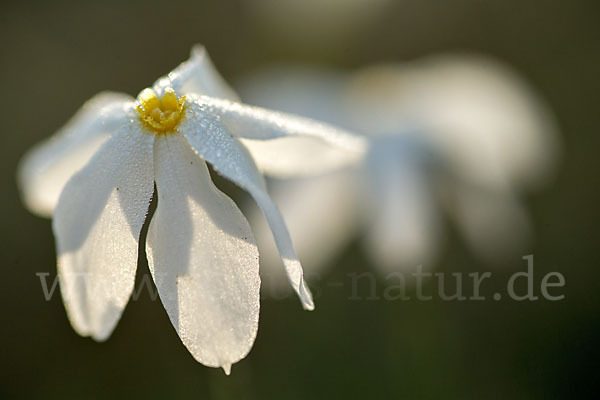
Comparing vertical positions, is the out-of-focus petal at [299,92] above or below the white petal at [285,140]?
above

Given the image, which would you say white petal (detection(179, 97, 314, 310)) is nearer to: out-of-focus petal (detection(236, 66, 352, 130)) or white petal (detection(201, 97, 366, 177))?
white petal (detection(201, 97, 366, 177))

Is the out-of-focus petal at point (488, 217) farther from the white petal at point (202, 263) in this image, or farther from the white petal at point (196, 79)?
the white petal at point (202, 263)

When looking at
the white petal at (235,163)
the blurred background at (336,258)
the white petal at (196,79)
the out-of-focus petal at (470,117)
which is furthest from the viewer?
the out-of-focus petal at (470,117)

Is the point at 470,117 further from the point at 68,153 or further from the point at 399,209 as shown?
the point at 68,153

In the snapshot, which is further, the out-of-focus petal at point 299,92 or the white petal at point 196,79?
the out-of-focus petal at point 299,92

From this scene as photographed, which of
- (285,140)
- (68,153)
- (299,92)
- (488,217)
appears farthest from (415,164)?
(68,153)

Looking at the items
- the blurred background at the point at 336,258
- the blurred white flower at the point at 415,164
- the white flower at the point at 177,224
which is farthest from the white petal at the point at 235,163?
the blurred white flower at the point at 415,164

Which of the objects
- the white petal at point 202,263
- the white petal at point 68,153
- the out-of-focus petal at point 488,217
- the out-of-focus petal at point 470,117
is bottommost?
the white petal at point 202,263

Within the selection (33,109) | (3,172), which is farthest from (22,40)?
(3,172)
